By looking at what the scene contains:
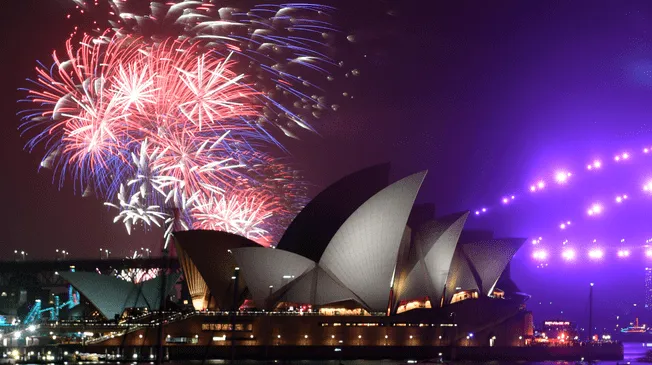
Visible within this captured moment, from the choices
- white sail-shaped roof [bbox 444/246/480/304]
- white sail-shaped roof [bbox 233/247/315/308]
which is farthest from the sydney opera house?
white sail-shaped roof [bbox 444/246/480/304]

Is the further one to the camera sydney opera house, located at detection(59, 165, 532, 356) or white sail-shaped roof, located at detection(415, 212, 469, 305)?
white sail-shaped roof, located at detection(415, 212, 469, 305)

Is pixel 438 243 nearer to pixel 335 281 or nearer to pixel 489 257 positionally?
pixel 489 257

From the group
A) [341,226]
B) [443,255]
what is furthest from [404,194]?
[443,255]

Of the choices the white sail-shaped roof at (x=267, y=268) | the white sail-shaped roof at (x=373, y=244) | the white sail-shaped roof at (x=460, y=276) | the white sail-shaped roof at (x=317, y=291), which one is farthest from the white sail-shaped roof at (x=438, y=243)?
the white sail-shaped roof at (x=267, y=268)

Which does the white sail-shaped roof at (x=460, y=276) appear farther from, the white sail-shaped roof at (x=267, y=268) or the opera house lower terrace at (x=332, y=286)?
the white sail-shaped roof at (x=267, y=268)

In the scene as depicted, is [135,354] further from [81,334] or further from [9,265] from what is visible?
[9,265]

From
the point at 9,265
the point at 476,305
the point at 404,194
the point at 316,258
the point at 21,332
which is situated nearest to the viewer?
the point at 404,194

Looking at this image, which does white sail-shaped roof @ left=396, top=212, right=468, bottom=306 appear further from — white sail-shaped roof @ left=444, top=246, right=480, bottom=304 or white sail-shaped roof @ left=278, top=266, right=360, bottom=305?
white sail-shaped roof @ left=278, top=266, right=360, bottom=305
